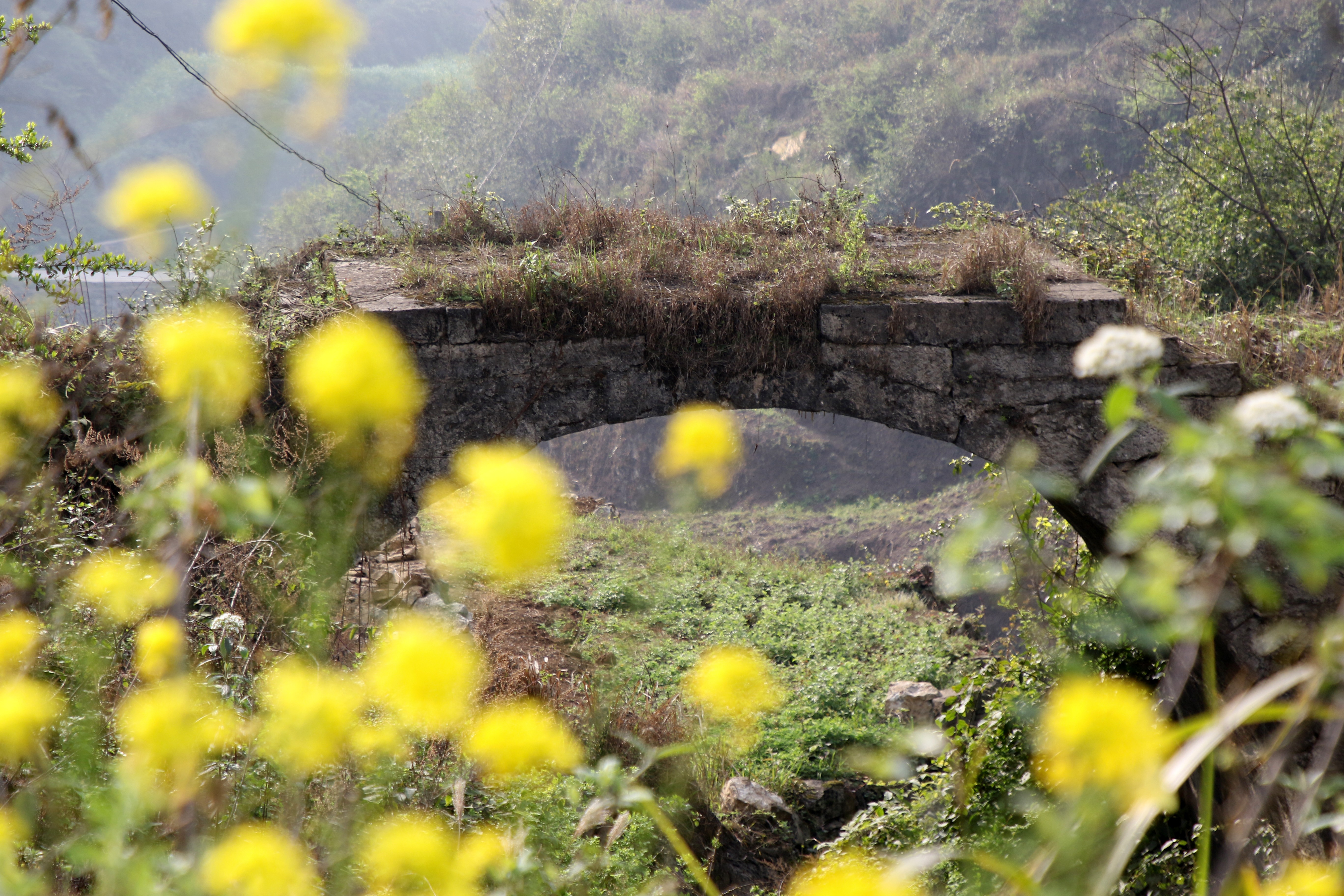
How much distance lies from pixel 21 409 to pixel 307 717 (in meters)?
1.37

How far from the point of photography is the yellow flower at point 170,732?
0.84 m

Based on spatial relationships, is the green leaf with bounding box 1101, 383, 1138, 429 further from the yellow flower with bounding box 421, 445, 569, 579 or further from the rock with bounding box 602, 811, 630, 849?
the rock with bounding box 602, 811, 630, 849

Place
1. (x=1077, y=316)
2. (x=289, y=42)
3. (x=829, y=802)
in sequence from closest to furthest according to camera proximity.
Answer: (x=289, y=42), (x=1077, y=316), (x=829, y=802)

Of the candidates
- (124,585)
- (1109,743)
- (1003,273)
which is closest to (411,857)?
(1109,743)

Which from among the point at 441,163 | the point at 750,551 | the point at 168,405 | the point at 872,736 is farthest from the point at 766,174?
the point at 168,405

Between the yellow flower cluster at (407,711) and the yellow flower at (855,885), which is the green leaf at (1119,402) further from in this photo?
the yellow flower cluster at (407,711)

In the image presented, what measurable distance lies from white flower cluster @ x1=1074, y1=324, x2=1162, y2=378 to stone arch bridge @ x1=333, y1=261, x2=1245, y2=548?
8.54ft

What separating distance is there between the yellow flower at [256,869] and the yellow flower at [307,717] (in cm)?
10

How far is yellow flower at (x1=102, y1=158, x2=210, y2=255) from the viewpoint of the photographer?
1.09 meters

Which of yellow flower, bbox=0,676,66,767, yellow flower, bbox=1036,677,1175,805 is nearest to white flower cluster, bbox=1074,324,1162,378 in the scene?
yellow flower, bbox=1036,677,1175,805

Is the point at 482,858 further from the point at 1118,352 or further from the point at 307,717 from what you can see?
the point at 1118,352

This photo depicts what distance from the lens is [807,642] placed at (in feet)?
23.8

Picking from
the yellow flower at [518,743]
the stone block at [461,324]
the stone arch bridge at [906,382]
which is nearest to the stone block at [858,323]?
the stone arch bridge at [906,382]

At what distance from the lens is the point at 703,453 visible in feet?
3.53
